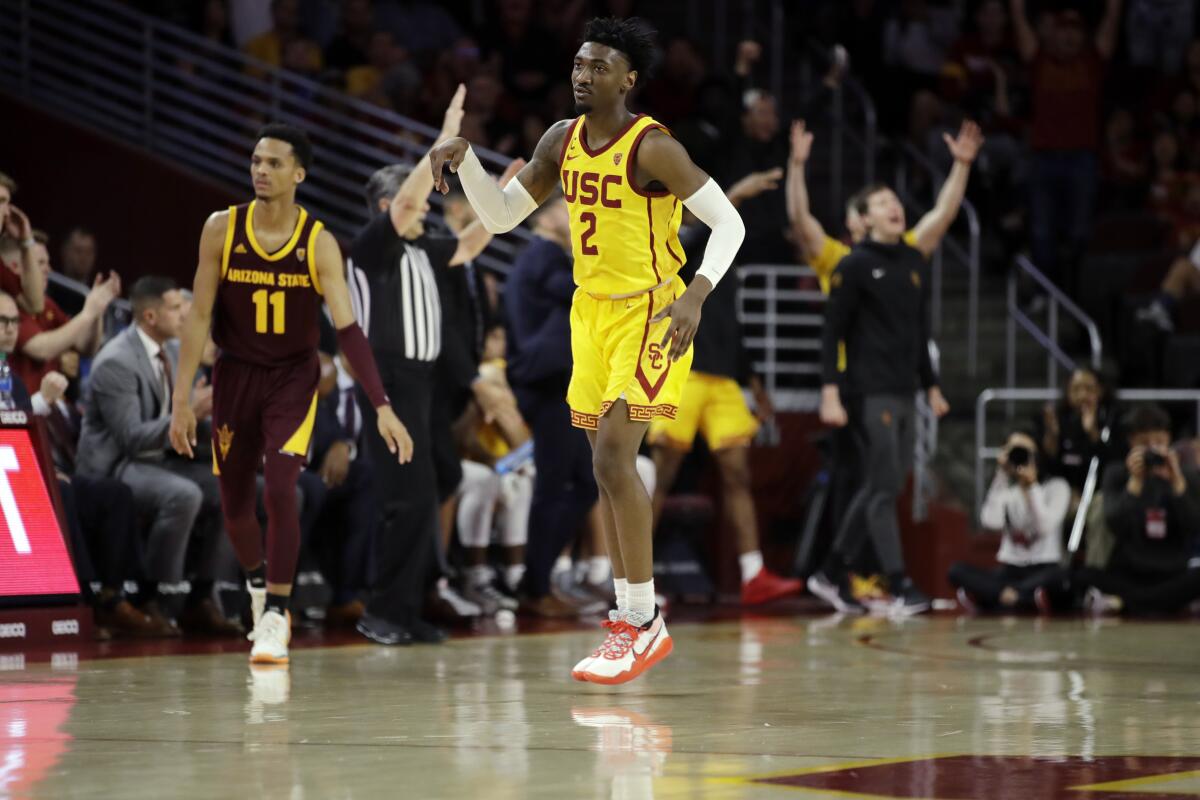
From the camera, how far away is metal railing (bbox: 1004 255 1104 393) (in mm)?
14062

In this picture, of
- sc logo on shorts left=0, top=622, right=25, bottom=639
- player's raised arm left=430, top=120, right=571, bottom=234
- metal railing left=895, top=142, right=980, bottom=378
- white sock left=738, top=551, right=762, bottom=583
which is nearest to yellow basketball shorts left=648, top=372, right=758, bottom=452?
white sock left=738, top=551, right=762, bottom=583

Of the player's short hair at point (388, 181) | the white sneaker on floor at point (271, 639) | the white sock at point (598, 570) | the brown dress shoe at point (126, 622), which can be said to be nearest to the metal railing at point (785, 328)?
the white sock at point (598, 570)

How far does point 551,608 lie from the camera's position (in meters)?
10.7

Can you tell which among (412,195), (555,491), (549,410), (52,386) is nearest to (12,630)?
(52,386)

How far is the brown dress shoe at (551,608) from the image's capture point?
35.0 ft

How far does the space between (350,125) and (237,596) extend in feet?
14.8

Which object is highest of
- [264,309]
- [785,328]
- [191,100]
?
[191,100]

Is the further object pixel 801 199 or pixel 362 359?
pixel 801 199

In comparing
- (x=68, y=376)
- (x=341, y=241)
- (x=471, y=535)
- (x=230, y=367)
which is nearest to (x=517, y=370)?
(x=471, y=535)

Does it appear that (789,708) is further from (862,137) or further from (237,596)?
(862,137)

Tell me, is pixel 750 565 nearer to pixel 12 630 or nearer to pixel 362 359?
pixel 362 359

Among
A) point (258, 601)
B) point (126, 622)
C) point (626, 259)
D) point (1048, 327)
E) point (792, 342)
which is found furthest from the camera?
point (1048, 327)

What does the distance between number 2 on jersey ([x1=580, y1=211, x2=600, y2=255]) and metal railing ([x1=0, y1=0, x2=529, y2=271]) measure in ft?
20.7

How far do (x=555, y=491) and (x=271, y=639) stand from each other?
→ 3.29 m
